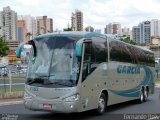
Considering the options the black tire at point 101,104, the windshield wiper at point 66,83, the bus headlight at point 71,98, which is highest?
the windshield wiper at point 66,83

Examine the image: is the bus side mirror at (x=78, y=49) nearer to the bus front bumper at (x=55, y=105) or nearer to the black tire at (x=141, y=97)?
the bus front bumper at (x=55, y=105)

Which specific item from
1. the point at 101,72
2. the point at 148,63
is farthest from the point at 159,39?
the point at 101,72

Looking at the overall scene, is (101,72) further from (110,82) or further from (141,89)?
(141,89)

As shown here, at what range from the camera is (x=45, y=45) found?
549 inches

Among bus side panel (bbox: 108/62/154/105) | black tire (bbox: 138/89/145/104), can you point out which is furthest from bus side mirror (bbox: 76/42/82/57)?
black tire (bbox: 138/89/145/104)

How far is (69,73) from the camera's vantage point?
1323 cm

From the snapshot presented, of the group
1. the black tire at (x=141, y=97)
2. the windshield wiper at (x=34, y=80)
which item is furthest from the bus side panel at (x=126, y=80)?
the windshield wiper at (x=34, y=80)

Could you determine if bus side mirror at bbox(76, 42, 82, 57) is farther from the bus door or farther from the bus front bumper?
the bus front bumper

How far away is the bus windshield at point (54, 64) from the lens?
1322 cm

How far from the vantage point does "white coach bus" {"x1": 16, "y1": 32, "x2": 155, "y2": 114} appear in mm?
13039

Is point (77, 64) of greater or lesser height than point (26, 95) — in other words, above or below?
above

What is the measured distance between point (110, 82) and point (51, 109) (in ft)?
13.2

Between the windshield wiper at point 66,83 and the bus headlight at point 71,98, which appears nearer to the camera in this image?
the bus headlight at point 71,98

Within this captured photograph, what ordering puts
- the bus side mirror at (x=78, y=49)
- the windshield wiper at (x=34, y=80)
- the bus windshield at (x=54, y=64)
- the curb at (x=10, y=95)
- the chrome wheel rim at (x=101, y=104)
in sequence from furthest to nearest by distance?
the curb at (x=10, y=95)
the chrome wheel rim at (x=101, y=104)
the windshield wiper at (x=34, y=80)
the bus windshield at (x=54, y=64)
the bus side mirror at (x=78, y=49)
